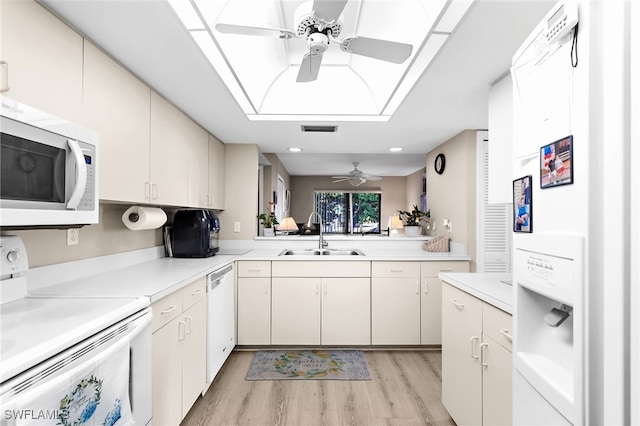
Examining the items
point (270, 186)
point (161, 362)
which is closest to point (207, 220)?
point (161, 362)

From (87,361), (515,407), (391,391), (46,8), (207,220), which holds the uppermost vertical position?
(46,8)

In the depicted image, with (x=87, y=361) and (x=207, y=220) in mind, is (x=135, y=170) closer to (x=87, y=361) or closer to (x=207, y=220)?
(x=207, y=220)

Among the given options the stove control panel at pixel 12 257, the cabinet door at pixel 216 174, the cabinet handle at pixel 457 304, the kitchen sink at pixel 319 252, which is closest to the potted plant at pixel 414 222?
the kitchen sink at pixel 319 252

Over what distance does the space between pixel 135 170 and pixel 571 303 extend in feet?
6.61

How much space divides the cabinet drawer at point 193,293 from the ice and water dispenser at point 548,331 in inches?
64.2

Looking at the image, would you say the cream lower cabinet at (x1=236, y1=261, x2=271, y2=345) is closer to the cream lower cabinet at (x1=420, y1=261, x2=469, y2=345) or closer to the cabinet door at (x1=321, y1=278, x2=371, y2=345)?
the cabinet door at (x1=321, y1=278, x2=371, y2=345)

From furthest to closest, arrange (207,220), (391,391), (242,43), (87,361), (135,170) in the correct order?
(207,220) → (391,391) → (242,43) → (135,170) → (87,361)

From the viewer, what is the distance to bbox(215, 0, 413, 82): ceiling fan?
1.23 m

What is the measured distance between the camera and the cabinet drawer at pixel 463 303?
1597 mm

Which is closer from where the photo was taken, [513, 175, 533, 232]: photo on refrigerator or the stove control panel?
[513, 175, 533, 232]: photo on refrigerator

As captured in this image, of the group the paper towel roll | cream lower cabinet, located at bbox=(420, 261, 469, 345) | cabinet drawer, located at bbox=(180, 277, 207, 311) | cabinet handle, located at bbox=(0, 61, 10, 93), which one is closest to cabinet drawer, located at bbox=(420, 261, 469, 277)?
cream lower cabinet, located at bbox=(420, 261, 469, 345)

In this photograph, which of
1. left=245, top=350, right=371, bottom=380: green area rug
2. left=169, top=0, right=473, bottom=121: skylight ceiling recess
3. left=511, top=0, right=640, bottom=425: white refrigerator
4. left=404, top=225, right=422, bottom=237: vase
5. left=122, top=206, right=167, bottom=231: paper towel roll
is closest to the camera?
left=511, top=0, right=640, bottom=425: white refrigerator

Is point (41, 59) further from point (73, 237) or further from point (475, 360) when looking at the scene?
point (475, 360)

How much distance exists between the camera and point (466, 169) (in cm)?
302
